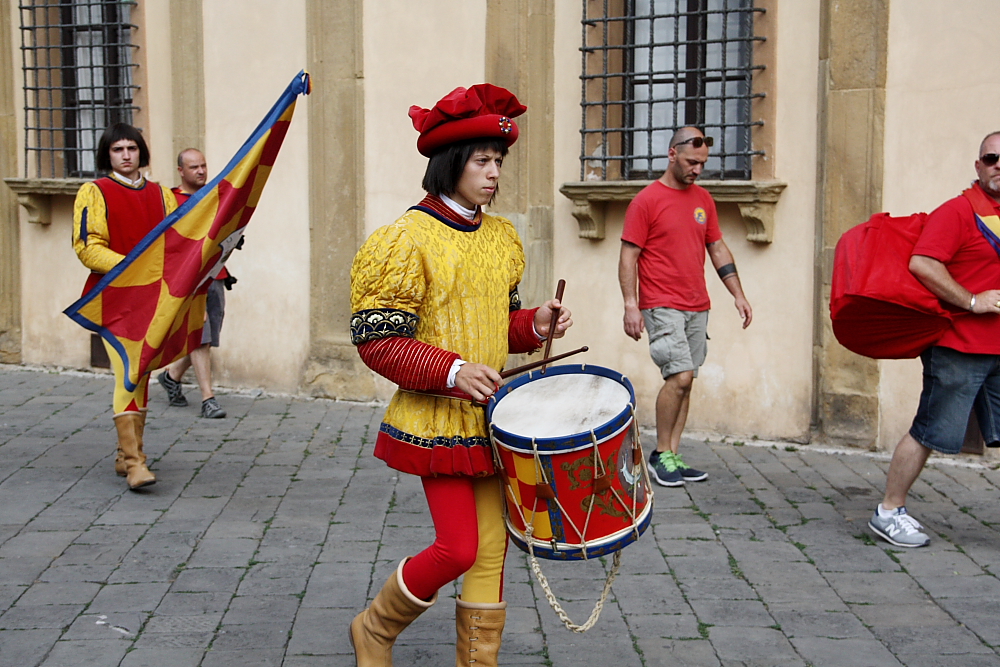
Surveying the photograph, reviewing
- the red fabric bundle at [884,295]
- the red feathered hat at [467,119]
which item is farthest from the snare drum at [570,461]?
the red fabric bundle at [884,295]

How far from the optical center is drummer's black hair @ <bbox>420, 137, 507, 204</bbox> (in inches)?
131

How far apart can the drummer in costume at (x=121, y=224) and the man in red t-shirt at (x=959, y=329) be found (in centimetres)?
373

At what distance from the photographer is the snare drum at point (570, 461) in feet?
10.4

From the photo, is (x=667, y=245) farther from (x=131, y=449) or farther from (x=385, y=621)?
(x=385, y=621)

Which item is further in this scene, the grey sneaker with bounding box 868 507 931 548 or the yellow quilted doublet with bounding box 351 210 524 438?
the grey sneaker with bounding box 868 507 931 548

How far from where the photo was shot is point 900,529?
5238 mm

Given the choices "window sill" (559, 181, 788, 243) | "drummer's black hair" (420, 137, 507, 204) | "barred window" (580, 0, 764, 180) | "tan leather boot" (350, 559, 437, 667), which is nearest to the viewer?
"drummer's black hair" (420, 137, 507, 204)

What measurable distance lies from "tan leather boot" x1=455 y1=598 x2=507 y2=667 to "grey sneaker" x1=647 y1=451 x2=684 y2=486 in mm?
3004

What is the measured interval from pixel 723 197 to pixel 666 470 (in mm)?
1877

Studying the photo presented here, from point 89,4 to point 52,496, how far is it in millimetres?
4967

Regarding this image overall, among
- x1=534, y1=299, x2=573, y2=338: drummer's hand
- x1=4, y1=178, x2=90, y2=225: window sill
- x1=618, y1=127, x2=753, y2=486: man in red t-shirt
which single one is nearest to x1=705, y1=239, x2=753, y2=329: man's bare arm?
x1=618, y1=127, x2=753, y2=486: man in red t-shirt

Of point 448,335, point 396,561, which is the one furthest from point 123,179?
point 448,335

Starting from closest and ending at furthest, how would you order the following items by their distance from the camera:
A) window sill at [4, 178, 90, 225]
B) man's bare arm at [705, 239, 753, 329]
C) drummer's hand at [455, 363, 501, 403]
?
drummer's hand at [455, 363, 501, 403], man's bare arm at [705, 239, 753, 329], window sill at [4, 178, 90, 225]

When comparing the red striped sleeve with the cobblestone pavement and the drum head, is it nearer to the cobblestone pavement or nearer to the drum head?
the drum head
